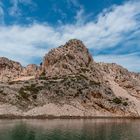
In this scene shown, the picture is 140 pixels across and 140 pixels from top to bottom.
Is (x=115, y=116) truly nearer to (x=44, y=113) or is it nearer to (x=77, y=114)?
(x=77, y=114)

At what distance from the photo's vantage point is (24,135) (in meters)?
95.8

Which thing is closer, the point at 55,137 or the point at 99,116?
the point at 55,137

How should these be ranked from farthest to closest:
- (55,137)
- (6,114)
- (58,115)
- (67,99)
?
(67,99) → (58,115) → (6,114) → (55,137)

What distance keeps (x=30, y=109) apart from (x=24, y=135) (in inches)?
3353

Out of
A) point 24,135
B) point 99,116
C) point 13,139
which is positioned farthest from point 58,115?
point 13,139

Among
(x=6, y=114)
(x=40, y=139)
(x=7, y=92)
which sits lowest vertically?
(x=40, y=139)

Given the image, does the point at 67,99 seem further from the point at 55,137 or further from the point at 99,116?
the point at 55,137

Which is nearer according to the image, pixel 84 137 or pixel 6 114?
pixel 84 137

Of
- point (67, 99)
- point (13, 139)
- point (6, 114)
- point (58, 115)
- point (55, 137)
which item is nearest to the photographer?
point (13, 139)

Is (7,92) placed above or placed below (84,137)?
above

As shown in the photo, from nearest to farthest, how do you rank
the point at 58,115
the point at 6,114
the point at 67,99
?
1. the point at 6,114
2. the point at 58,115
3. the point at 67,99

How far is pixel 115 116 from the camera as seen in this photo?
652 ft

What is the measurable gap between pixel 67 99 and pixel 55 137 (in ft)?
343

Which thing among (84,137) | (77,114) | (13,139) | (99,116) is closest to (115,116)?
(99,116)
